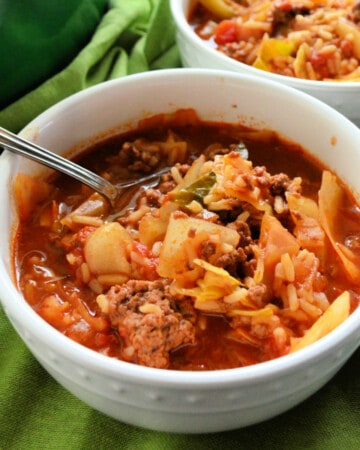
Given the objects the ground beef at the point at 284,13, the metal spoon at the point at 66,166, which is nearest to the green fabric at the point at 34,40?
the metal spoon at the point at 66,166

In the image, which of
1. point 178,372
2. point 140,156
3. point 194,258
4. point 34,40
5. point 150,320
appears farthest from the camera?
point 34,40

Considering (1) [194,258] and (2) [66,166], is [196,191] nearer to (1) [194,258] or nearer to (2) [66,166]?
(1) [194,258]

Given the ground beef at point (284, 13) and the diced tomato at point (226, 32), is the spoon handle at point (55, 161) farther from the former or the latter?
Answer: the ground beef at point (284, 13)

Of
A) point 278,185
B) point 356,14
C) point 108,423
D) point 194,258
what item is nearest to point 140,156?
point 278,185

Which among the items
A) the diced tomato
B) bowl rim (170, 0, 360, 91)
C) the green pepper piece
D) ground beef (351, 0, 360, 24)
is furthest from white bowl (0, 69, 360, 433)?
ground beef (351, 0, 360, 24)

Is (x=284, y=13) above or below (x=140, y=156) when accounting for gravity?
above

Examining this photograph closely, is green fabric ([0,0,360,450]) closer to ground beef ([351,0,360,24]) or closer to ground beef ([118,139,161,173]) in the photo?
ground beef ([118,139,161,173])
